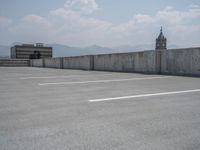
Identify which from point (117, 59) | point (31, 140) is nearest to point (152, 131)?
point (31, 140)

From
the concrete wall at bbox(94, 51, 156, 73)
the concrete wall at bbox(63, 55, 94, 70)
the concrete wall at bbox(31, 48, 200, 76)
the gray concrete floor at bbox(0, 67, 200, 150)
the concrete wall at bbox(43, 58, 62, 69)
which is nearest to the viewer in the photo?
the gray concrete floor at bbox(0, 67, 200, 150)

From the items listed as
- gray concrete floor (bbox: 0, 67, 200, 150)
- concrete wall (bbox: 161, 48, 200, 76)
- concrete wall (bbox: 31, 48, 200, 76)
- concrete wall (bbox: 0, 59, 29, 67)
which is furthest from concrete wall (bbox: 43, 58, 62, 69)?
gray concrete floor (bbox: 0, 67, 200, 150)

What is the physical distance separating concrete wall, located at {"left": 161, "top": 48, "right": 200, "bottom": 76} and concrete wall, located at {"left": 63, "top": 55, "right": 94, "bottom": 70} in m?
9.33

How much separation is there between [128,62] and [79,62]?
876 centimetres

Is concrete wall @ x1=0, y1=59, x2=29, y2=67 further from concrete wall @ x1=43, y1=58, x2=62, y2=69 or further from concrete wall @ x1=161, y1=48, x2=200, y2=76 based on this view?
concrete wall @ x1=161, y1=48, x2=200, y2=76

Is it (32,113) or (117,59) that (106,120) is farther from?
(117,59)

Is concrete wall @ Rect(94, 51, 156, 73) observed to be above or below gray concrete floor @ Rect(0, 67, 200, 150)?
above

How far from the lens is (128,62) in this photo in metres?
15.1

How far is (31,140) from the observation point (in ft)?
7.60

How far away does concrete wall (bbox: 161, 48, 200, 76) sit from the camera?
416 inches

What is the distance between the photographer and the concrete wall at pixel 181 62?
1057cm

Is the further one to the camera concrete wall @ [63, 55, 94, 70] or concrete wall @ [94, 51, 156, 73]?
concrete wall @ [63, 55, 94, 70]

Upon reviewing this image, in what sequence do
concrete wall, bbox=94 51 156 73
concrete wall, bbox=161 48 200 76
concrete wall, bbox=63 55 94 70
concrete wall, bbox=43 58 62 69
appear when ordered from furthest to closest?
1. concrete wall, bbox=43 58 62 69
2. concrete wall, bbox=63 55 94 70
3. concrete wall, bbox=94 51 156 73
4. concrete wall, bbox=161 48 200 76

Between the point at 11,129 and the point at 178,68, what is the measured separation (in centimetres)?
1079
